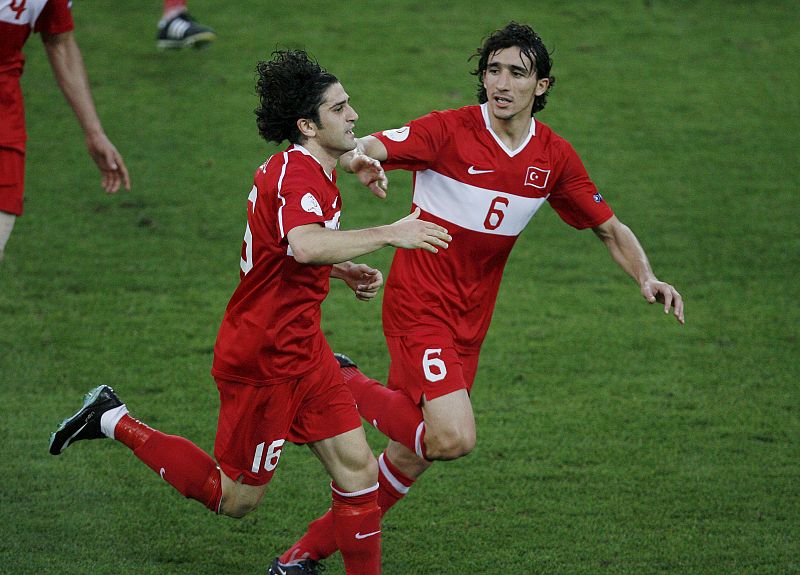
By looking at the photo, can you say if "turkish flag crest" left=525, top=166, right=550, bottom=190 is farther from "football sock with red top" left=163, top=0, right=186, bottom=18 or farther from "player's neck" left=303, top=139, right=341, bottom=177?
"football sock with red top" left=163, top=0, right=186, bottom=18

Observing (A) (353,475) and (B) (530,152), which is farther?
(B) (530,152)

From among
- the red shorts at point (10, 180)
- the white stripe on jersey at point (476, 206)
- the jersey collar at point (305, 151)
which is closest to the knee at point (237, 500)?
the jersey collar at point (305, 151)

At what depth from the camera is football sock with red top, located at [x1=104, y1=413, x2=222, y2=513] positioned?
4266 millimetres

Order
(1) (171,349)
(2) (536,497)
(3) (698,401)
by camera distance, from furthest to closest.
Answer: (1) (171,349) < (3) (698,401) < (2) (536,497)

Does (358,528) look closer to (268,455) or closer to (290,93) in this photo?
(268,455)

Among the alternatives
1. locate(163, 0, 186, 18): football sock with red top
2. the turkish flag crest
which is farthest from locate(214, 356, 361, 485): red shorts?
locate(163, 0, 186, 18): football sock with red top

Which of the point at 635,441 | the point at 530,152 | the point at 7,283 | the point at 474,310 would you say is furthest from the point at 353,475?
the point at 7,283

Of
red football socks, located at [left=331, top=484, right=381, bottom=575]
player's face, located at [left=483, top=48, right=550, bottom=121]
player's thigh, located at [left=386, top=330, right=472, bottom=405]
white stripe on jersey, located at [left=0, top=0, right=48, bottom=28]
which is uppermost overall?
white stripe on jersey, located at [left=0, top=0, right=48, bottom=28]

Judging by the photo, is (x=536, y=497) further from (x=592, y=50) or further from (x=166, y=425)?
(x=592, y=50)

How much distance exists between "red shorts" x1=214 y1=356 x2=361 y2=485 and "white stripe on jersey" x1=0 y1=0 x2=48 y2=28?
6.41ft

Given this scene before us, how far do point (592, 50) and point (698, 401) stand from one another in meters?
6.09

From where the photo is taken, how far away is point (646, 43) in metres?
11.6

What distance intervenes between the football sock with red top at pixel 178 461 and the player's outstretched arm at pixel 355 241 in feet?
3.59

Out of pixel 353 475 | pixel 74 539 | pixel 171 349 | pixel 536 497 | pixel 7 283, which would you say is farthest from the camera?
pixel 7 283
